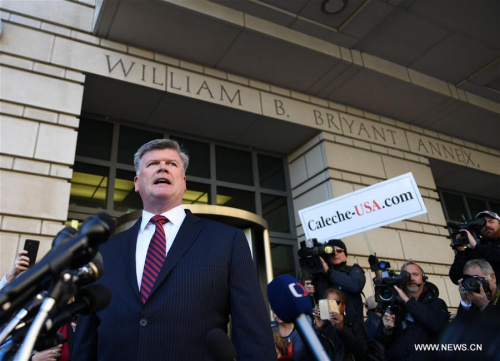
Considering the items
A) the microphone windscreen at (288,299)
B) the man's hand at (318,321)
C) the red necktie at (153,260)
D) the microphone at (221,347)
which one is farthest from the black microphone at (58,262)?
the man's hand at (318,321)

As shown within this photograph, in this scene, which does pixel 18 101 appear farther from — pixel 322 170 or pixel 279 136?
pixel 322 170

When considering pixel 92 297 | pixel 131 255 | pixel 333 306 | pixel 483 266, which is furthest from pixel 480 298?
pixel 92 297

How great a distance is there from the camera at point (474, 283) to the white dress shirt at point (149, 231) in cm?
271

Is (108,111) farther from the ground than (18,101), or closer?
farther from the ground

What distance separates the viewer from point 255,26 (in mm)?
8148

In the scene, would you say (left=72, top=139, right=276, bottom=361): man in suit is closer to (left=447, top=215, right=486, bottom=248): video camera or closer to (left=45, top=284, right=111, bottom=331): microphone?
(left=45, top=284, right=111, bottom=331): microphone

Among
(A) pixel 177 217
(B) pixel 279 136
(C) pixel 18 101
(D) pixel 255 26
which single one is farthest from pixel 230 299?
(B) pixel 279 136

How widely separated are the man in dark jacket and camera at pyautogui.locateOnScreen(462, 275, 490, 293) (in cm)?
72

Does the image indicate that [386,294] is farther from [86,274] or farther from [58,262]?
[58,262]

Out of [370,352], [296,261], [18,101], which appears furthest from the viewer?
[296,261]

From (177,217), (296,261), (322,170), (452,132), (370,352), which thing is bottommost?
(370,352)

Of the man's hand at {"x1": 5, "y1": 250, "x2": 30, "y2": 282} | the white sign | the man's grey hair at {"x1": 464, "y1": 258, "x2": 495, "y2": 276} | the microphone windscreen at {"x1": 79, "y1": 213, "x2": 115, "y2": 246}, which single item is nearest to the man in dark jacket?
the man's grey hair at {"x1": 464, "y1": 258, "x2": 495, "y2": 276}

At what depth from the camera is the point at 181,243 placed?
2.33 metres

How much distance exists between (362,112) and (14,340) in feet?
33.4
